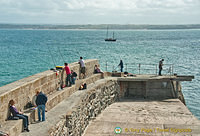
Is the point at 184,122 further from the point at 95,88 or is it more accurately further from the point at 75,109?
the point at 75,109

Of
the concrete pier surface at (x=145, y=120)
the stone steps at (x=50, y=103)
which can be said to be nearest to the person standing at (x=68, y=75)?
the stone steps at (x=50, y=103)

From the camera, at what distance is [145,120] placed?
13.6 m

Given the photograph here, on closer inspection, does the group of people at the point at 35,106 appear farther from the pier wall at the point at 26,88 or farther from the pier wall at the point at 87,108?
the pier wall at the point at 87,108

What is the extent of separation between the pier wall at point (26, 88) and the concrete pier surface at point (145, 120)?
100 inches

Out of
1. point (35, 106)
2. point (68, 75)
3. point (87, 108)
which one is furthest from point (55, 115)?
point (68, 75)

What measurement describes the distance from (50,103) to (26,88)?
1352 millimetres

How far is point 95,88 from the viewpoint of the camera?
14.0 m

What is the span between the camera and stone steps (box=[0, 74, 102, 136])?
746cm

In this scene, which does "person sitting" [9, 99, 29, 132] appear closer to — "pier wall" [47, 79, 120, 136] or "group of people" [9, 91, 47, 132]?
"group of people" [9, 91, 47, 132]

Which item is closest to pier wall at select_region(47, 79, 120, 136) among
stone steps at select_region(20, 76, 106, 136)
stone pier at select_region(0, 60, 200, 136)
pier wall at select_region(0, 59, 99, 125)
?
stone pier at select_region(0, 60, 200, 136)

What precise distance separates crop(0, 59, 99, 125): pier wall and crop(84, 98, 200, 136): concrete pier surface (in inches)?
100

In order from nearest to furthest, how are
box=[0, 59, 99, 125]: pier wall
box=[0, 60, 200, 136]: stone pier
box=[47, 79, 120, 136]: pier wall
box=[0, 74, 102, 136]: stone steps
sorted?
1. box=[0, 74, 102, 136]: stone steps
2. box=[0, 59, 99, 125]: pier wall
3. box=[0, 60, 200, 136]: stone pier
4. box=[47, 79, 120, 136]: pier wall

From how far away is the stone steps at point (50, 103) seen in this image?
294 inches

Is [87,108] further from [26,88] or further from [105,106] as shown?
[26,88]
